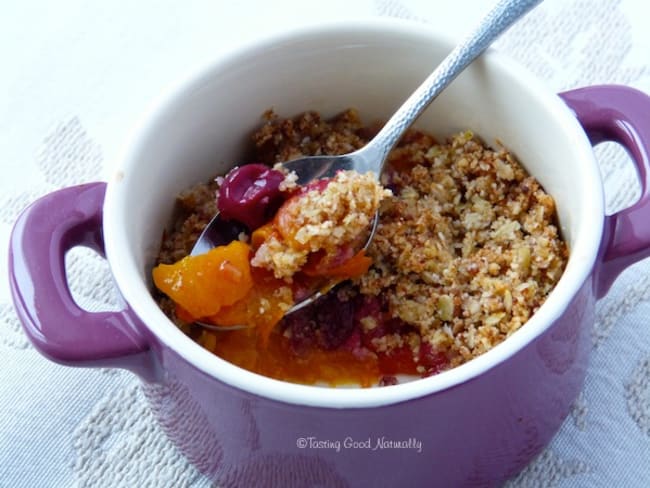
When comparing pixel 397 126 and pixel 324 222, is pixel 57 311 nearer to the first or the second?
pixel 324 222

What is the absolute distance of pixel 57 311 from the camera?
1013mm

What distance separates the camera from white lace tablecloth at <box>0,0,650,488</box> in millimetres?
1297

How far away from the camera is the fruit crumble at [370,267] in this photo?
1.13 meters

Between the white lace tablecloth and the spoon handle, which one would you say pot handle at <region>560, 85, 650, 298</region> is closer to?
the spoon handle

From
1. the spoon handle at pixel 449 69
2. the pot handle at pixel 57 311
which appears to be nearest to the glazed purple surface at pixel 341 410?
the pot handle at pixel 57 311

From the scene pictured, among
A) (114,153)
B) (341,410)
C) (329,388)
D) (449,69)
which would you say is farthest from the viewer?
(114,153)

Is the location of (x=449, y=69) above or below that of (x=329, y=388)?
above

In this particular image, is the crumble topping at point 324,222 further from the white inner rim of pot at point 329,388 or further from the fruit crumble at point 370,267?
the white inner rim of pot at point 329,388

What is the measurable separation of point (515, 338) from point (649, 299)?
0.52 m

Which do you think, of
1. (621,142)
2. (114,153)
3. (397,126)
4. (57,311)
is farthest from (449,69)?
(114,153)

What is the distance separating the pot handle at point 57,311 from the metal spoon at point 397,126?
0.49 feet

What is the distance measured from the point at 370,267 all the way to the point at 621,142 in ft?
1.12

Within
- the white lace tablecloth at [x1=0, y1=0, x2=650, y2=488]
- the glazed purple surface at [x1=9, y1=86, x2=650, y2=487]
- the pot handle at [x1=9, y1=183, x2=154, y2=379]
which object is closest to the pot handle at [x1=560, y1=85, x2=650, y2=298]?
the glazed purple surface at [x1=9, y1=86, x2=650, y2=487]

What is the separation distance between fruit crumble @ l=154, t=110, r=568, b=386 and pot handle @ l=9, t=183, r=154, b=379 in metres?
0.12
